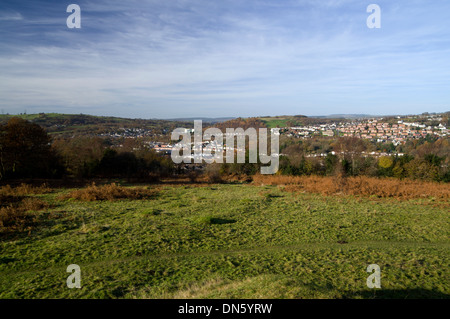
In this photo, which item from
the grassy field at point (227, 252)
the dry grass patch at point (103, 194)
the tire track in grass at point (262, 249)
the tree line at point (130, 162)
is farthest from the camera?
the tree line at point (130, 162)

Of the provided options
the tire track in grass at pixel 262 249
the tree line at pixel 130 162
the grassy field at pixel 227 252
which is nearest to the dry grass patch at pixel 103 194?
the grassy field at pixel 227 252

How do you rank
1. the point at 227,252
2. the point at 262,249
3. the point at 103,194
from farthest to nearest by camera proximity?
the point at 103,194, the point at 262,249, the point at 227,252

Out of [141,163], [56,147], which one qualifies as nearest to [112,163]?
[141,163]

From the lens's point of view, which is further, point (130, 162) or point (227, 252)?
point (130, 162)

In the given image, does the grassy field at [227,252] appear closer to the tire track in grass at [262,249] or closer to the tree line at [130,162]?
the tire track in grass at [262,249]

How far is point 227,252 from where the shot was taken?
798cm

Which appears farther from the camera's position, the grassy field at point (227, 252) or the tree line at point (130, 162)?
the tree line at point (130, 162)

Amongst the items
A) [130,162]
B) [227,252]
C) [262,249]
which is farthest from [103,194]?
[130,162]

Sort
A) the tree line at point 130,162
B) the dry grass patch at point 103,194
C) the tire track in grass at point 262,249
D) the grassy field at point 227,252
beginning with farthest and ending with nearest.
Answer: the tree line at point 130,162, the dry grass patch at point 103,194, the tire track in grass at point 262,249, the grassy field at point 227,252

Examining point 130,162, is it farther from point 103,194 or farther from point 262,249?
point 262,249

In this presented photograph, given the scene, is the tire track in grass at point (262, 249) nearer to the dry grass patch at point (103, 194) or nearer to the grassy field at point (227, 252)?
the grassy field at point (227, 252)

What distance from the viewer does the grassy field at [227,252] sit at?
5406mm
